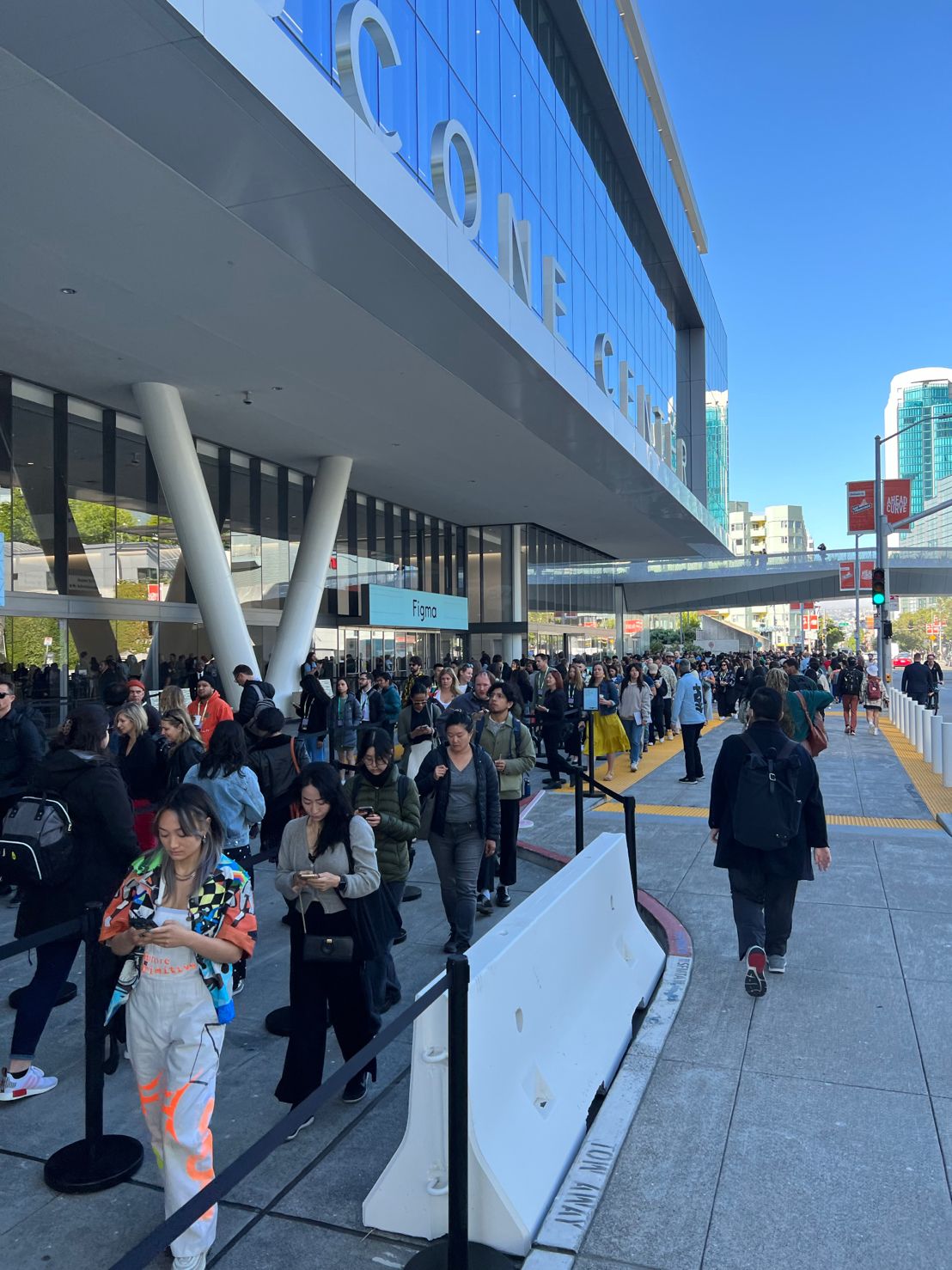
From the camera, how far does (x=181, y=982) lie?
11.0 feet

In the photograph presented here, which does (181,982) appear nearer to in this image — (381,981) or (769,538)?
(381,981)

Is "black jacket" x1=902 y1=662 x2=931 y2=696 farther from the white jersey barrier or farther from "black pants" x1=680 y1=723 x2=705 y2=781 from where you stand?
the white jersey barrier

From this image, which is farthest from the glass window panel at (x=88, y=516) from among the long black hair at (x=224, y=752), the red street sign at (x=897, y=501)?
the red street sign at (x=897, y=501)

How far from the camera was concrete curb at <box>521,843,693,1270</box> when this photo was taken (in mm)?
3342

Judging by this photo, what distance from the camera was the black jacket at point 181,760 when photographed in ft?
21.3

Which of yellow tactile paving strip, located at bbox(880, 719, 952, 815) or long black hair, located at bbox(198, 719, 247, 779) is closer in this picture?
long black hair, located at bbox(198, 719, 247, 779)

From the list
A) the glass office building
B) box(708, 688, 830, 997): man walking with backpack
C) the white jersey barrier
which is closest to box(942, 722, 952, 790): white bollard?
box(708, 688, 830, 997): man walking with backpack

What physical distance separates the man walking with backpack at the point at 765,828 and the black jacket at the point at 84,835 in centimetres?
360

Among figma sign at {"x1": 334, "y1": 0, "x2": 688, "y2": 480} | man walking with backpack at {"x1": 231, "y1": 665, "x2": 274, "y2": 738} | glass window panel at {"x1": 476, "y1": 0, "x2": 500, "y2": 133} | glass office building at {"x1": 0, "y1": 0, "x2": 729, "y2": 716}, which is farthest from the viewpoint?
glass window panel at {"x1": 476, "y1": 0, "x2": 500, "y2": 133}

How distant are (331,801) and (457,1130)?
167 centimetres

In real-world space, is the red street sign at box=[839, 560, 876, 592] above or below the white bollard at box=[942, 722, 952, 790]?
above

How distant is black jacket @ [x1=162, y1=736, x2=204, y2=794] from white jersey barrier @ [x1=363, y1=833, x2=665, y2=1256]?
2.85 meters

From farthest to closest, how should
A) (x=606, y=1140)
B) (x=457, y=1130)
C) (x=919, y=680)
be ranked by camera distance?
(x=919, y=680)
(x=606, y=1140)
(x=457, y=1130)

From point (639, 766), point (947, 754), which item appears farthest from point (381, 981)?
point (639, 766)
